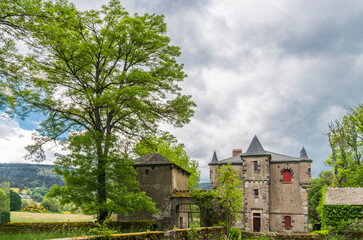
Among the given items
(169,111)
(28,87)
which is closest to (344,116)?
(169,111)

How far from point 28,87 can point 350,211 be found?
24.4m

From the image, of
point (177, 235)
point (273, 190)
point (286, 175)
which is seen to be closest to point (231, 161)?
point (273, 190)

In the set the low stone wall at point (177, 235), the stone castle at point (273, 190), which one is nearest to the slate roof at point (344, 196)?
the stone castle at point (273, 190)

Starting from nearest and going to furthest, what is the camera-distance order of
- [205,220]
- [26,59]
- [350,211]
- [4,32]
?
[4,32] < [26,59] < [205,220] < [350,211]

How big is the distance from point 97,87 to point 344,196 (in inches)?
867

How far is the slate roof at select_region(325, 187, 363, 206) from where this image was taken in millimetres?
21781

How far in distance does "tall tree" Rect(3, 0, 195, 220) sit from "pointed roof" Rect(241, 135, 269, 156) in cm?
1730

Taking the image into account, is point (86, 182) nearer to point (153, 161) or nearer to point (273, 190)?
point (153, 161)

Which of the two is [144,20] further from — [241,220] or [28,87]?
[241,220]

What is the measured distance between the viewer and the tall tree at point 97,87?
14531 mm

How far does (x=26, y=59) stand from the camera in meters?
13.5

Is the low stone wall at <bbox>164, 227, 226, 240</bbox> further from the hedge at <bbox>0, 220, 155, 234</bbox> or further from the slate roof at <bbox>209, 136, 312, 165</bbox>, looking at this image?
the slate roof at <bbox>209, 136, 312, 165</bbox>

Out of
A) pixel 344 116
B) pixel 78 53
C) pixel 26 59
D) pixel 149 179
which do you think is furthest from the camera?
pixel 344 116

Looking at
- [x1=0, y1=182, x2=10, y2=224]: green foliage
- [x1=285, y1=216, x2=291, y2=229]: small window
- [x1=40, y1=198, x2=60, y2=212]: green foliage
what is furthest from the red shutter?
[x1=40, y1=198, x2=60, y2=212]: green foliage
